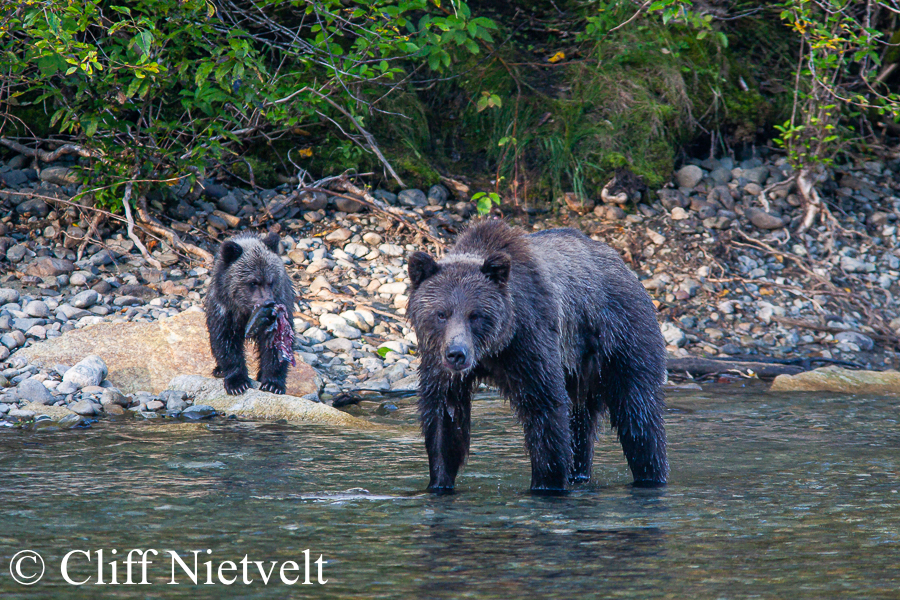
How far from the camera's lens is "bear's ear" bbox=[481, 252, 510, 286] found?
485cm

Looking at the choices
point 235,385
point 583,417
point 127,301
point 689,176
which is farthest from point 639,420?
point 689,176

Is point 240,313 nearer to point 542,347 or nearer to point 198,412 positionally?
point 198,412

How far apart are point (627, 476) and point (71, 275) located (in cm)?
630

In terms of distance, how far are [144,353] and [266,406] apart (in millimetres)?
1453

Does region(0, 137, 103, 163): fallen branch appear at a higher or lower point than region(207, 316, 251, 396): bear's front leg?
higher

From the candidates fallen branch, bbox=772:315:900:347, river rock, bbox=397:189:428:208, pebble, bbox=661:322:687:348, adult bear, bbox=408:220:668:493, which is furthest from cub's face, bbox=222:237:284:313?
fallen branch, bbox=772:315:900:347

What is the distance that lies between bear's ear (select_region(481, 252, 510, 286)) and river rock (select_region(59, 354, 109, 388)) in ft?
13.9

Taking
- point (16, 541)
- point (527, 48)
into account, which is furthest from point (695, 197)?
point (16, 541)

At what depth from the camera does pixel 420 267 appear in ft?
16.2

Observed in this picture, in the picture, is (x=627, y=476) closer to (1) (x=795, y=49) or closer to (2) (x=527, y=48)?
(2) (x=527, y=48)

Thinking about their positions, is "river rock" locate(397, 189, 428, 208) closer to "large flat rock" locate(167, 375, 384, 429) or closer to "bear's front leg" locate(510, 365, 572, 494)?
"large flat rock" locate(167, 375, 384, 429)

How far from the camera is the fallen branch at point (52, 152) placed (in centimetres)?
1025

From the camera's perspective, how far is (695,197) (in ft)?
39.6

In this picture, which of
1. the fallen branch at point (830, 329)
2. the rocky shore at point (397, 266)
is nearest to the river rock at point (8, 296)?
the rocky shore at point (397, 266)
